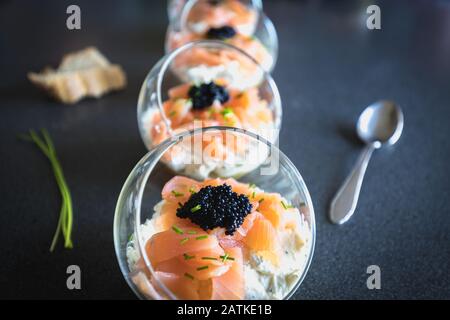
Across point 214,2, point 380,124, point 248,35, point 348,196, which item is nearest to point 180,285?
point 348,196

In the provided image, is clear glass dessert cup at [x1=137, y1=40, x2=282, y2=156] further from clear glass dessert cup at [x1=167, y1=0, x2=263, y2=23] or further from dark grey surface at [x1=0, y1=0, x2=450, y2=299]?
clear glass dessert cup at [x1=167, y1=0, x2=263, y2=23]

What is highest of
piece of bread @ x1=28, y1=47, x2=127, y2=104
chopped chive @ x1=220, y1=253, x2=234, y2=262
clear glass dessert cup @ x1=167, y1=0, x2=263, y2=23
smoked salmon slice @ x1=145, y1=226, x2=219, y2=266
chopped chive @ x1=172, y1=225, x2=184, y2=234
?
clear glass dessert cup @ x1=167, y1=0, x2=263, y2=23

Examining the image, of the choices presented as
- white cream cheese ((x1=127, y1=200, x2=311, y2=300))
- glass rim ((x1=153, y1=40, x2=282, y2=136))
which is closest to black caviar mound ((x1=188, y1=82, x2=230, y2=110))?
glass rim ((x1=153, y1=40, x2=282, y2=136))

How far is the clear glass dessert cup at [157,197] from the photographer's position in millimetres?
1156

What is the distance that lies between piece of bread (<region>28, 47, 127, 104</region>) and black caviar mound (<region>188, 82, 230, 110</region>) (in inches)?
22.2

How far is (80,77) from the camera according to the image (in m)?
2.07

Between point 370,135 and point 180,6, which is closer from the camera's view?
point 370,135

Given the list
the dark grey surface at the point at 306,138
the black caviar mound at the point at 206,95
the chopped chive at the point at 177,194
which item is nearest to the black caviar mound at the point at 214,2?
the dark grey surface at the point at 306,138

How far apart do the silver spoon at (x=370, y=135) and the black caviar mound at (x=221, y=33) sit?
58cm

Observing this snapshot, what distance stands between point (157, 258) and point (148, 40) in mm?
1526

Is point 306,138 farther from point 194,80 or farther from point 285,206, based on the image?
point 285,206

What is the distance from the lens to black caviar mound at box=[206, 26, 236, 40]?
2018 mm

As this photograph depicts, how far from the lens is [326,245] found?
1547mm

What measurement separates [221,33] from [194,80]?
14.2 inches
